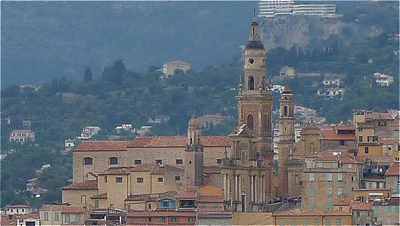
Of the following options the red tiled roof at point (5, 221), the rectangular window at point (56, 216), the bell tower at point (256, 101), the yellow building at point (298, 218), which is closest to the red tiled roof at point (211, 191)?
the bell tower at point (256, 101)

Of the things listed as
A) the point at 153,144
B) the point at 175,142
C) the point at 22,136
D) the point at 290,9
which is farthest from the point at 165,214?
the point at 290,9

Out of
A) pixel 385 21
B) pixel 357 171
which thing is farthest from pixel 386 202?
pixel 385 21

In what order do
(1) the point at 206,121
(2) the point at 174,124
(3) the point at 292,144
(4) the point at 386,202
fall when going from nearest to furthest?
1. (4) the point at 386,202
2. (3) the point at 292,144
3. (1) the point at 206,121
4. (2) the point at 174,124

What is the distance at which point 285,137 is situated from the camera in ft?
253

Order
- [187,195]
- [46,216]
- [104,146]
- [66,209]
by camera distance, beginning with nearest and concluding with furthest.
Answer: [187,195], [66,209], [46,216], [104,146]

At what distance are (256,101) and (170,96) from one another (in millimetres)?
64880

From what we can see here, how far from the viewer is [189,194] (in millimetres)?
75375

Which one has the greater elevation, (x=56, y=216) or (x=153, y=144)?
(x=153, y=144)

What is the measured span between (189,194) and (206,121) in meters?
50.8

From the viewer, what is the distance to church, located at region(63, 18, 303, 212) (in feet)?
246

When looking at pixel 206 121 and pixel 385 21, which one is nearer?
pixel 206 121

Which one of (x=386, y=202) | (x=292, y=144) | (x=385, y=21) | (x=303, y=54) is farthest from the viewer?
(x=385, y=21)

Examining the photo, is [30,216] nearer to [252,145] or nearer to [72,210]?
[72,210]

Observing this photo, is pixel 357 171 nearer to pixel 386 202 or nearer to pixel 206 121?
pixel 386 202
